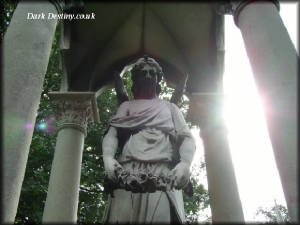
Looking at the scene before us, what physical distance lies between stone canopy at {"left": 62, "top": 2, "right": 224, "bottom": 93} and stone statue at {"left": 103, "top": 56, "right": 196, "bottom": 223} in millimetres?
2866

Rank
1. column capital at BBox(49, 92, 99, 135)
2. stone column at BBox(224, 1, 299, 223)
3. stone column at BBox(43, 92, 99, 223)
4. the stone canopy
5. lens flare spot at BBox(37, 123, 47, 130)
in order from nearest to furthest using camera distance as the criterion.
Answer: stone column at BBox(224, 1, 299, 223)
stone column at BBox(43, 92, 99, 223)
column capital at BBox(49, 92, 99, 135)
the stone canopy
lens flare spot at BBox(37, 123, 47, 130)

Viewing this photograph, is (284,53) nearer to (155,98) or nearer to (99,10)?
(155,98)

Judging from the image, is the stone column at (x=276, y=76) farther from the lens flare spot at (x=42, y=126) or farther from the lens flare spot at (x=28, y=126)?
the lens flare spot at (x=42, y=126)

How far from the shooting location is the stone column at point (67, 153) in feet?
18.3

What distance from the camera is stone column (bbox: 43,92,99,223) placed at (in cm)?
558

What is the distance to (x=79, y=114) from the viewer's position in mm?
6934

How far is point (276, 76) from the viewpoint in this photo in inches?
180

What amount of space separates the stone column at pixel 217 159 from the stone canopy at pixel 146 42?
46 cm

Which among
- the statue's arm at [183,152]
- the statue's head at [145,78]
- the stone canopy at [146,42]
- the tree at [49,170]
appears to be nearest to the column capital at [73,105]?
the stone canopy at [146,42]

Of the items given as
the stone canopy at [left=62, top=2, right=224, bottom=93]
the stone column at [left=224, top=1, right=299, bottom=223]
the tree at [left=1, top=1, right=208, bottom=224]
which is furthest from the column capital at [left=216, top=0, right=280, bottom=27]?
the tree at [left=1, top=1, right=208, bottom=224]

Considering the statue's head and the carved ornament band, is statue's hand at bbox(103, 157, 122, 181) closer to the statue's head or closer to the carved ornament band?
the carved ornament band

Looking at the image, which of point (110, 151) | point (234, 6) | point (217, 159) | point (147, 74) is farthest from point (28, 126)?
point (234, 6)

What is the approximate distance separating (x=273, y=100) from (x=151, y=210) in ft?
7.69

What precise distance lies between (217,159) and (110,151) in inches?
123
